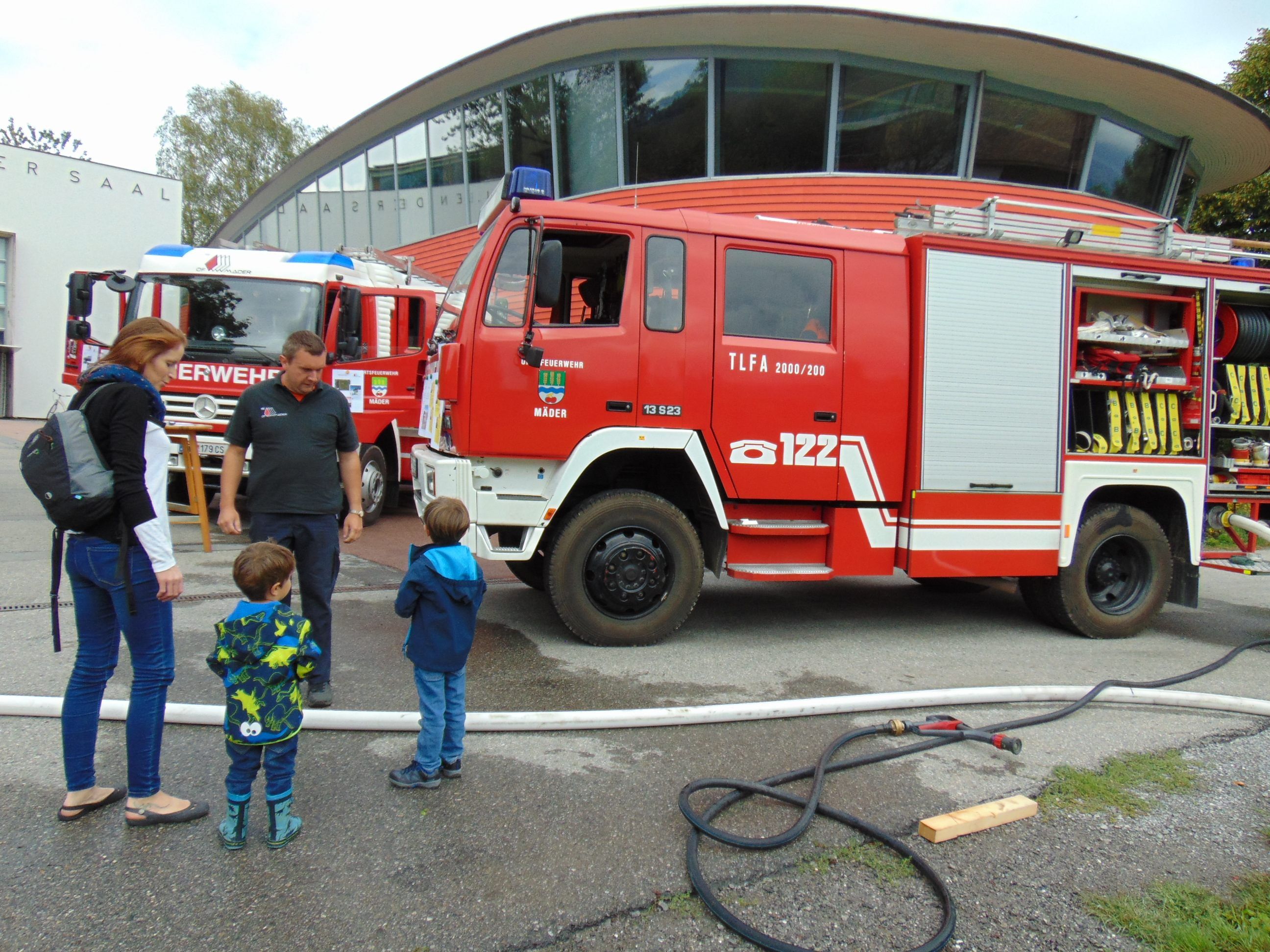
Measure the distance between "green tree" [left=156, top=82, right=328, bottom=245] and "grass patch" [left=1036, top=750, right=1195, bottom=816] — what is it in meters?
43.3

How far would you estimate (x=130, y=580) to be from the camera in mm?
2773

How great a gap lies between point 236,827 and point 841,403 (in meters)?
4.17

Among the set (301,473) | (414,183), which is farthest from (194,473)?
(414,183)

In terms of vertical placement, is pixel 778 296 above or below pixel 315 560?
above

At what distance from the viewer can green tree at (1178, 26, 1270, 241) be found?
17344 millimetres

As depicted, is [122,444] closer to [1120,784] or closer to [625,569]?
[625,569]

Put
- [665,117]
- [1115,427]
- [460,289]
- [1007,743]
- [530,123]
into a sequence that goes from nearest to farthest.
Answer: [1007,743], [460,289], [1115,427], [665,117], [530,123]

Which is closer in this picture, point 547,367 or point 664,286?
point 547,367

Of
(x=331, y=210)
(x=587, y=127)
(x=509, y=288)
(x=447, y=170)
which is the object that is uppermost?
(x=331, y=210)

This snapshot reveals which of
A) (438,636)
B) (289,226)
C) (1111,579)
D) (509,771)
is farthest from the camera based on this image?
(289,226)

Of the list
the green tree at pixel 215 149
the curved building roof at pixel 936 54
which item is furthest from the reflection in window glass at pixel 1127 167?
the green tree at pixel 215 149

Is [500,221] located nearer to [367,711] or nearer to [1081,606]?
[367,711]

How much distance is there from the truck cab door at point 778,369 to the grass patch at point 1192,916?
3.04 metres

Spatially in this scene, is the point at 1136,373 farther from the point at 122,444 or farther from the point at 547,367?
the point at 122,444
